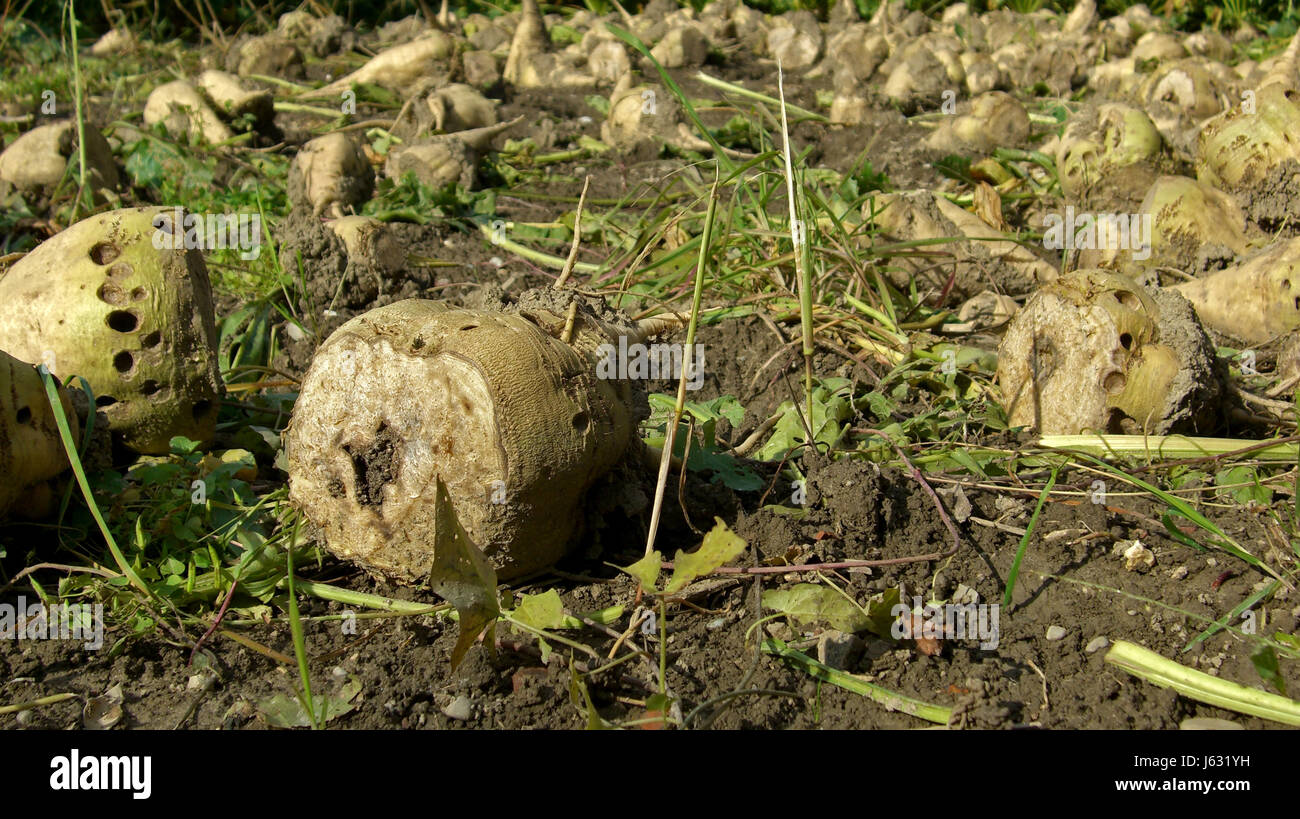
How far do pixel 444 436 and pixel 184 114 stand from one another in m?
3.71

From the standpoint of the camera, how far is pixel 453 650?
2131mm

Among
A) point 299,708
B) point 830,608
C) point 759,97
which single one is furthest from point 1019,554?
point 759,97

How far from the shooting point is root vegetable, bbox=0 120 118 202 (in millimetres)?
4387

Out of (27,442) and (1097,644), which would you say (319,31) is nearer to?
(27,442)

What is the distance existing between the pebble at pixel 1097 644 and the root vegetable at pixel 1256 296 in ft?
4.85

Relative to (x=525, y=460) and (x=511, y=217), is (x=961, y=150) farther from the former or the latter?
(x=525, y=460)

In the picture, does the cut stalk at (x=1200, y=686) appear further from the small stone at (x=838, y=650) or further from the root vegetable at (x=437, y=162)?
the root vegetable at (x=437, y=162)

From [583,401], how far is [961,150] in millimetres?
3512

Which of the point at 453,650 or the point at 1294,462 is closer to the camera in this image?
the point at 453,650

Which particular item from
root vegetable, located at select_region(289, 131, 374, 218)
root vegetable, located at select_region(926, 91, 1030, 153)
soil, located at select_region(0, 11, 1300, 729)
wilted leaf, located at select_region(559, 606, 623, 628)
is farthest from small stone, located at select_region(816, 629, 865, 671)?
root vegetable, located at select_region(926, 91, 1030, 153)

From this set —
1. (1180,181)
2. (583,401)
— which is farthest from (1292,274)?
(583,401)

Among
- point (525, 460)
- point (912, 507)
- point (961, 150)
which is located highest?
point (961, 150)

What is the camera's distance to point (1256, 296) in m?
3.34

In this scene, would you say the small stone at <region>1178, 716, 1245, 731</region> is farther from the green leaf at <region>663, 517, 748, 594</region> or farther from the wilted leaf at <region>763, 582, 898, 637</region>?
the green leaf at <region>663, 517, 748, 594</region>
